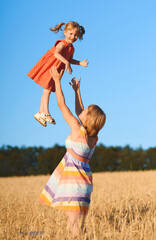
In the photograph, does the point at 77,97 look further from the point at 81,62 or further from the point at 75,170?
the point at 75,170

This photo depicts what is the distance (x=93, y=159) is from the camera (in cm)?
2759

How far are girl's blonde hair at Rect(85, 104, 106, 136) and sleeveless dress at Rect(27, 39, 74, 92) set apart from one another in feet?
2.38

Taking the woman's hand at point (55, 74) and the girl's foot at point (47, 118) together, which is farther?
the girl's foot at point (47, 118)

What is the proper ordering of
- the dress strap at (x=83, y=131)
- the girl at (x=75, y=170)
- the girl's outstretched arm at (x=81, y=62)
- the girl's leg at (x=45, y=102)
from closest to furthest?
the girl at (x=75, y=170)
the dress strap at (x=83, y=131)
the girl's leg at (x=45, y=102)
the girl's outstretched arm at (x=81, y=62)

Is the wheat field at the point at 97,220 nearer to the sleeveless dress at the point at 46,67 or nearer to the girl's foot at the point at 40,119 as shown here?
the girl's foot at the point at 40,119

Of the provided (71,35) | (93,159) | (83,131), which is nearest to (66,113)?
(83,131)

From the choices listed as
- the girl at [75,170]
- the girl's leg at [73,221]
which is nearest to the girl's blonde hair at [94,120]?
the girl at [75,170]

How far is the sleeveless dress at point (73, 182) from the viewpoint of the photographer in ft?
11.1

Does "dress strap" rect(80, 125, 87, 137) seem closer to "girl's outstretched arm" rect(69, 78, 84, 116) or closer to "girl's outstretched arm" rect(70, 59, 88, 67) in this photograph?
"girl's outstretched arm" rect(69, 78, 84, 116)

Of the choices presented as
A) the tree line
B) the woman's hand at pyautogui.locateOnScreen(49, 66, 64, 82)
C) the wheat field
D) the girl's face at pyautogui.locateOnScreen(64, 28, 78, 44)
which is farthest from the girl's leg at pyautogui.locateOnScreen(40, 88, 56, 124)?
the tree line

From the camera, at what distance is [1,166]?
28.9 meters

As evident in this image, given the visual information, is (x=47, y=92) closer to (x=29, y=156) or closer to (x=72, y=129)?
(x=72, y=129)

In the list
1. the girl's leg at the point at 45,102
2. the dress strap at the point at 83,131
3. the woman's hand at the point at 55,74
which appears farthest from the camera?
the girl's leg at the point at 45,102

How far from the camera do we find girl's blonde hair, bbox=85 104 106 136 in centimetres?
348
